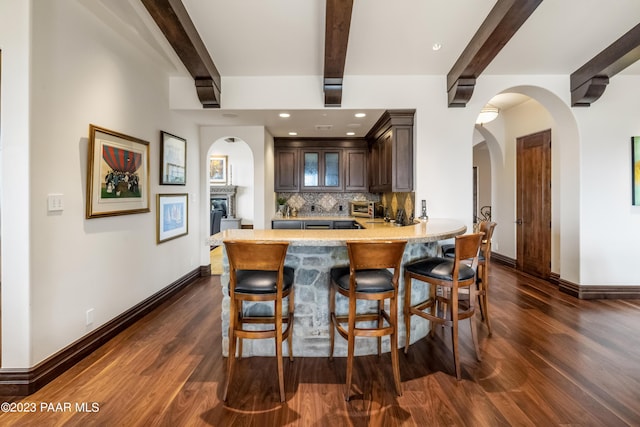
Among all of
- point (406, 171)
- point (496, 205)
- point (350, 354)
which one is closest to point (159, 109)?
point (406, 171)

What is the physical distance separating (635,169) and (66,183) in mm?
6069

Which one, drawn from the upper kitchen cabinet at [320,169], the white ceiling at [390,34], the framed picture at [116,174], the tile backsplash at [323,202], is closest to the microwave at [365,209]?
the tile backsplash at [323,202]

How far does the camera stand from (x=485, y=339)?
9.00 feet

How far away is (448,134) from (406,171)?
68cm

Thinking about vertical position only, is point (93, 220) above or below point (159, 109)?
below

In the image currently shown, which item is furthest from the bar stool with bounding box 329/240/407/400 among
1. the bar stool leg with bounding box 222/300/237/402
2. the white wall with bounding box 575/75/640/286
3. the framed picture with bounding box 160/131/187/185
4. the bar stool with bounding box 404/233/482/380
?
the white wall with bounding box 575/75/640/286

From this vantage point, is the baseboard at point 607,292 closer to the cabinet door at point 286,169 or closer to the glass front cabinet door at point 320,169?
the glass front cabinet door at point 320,169

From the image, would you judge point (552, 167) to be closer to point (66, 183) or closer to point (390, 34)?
point (390, 34)

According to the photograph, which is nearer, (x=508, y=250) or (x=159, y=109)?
(x=159, y=109)

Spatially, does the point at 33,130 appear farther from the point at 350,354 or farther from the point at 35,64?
the point at 350,354

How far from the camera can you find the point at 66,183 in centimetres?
232

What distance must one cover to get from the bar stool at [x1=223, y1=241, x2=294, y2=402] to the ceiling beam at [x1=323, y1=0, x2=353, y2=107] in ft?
6.21

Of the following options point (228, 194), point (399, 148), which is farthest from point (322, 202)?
point (228, 194)

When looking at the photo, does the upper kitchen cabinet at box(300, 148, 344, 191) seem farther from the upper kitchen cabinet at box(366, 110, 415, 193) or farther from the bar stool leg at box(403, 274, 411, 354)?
the bar stool leg at box(403, 274, 411, 354)
